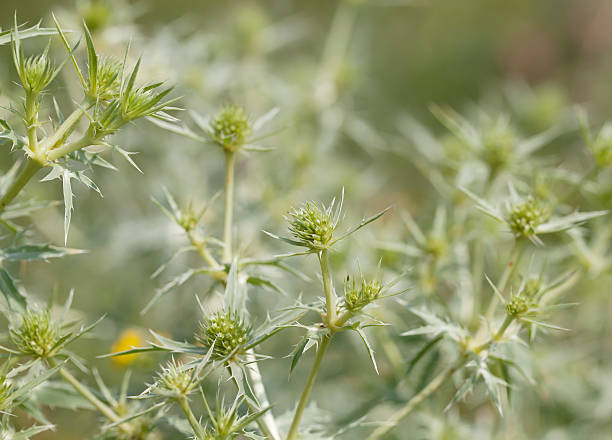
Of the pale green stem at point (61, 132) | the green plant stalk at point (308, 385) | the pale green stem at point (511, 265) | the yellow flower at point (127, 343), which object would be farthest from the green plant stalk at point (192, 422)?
the yellow flower at point (127, 343)

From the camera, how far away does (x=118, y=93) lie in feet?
2.55

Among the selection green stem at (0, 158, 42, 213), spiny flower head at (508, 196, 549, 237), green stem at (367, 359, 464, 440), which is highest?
green stem at (0, 158, 42, 213)

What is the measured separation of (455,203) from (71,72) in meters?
1.07

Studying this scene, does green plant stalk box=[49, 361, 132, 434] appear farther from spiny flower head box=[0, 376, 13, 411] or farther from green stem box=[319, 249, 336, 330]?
green stem box=[319, 249, 336, 330]

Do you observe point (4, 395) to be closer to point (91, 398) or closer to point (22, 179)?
point (91, 398)

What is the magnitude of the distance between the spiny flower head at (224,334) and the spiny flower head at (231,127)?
12.0 inches

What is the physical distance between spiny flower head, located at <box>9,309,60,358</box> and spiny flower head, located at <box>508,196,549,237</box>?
2.24 feet

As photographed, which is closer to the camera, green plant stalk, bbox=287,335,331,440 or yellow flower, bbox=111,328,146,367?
green plant stalk, bbox=287,335,331,440

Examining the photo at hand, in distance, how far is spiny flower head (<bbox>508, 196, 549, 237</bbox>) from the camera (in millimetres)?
936

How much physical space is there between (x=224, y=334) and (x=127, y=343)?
799 mm

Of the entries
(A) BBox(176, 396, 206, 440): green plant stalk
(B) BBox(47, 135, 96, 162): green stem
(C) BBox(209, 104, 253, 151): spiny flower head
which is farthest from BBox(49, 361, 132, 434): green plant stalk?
(C) BBox(209, 104, 253, 151): spiny flower head

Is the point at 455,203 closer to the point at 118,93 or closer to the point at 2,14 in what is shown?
the point at 118,93

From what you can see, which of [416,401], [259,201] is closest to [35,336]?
[416,401]

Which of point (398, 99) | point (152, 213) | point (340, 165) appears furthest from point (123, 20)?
point (398, 99)
